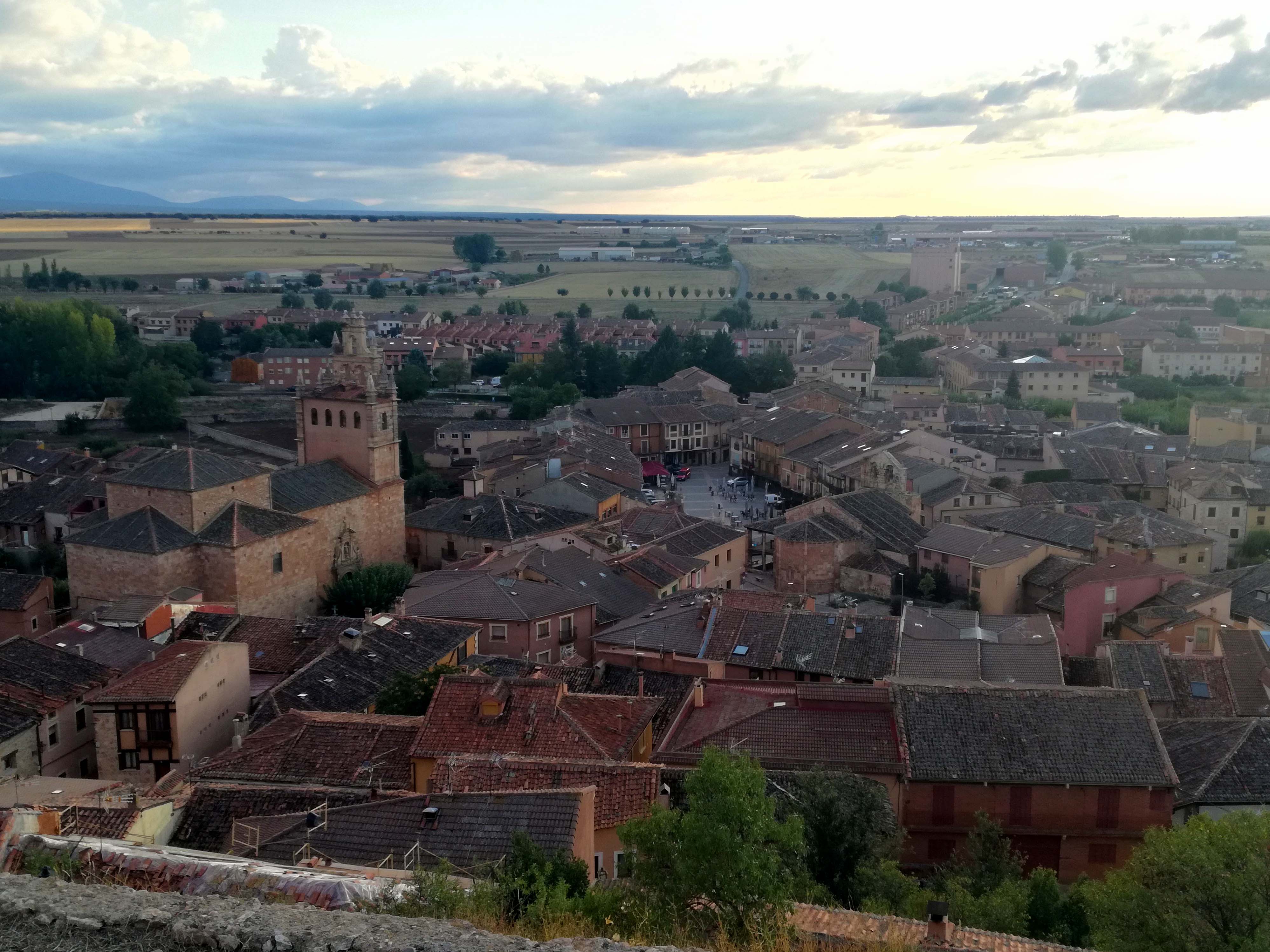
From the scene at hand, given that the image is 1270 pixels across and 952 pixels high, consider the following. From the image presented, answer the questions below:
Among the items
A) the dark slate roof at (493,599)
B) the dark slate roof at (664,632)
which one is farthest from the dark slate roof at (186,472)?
the dark slate roof at (664,632)

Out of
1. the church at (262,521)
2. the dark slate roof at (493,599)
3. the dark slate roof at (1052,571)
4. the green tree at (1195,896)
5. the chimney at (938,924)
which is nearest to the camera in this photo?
the chimney at (938,924)

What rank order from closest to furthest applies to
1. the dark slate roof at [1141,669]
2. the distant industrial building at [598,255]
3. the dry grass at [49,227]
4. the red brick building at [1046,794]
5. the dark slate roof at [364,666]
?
the red brick building at [1046,794] → the dark slate roof at [364,666] → the dark slate roof at [1141,669] → the distant industrial building at [598,255] → the dry grass at [49,227]

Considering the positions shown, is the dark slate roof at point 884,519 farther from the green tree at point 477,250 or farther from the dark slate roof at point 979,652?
the green tree at point 477,250

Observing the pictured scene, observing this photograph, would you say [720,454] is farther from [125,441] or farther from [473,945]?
[473,945]

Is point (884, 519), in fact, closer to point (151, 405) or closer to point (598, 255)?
point (151, 405)

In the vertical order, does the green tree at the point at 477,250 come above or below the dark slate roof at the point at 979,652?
above

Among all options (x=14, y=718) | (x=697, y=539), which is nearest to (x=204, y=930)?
(x=14, y=718)

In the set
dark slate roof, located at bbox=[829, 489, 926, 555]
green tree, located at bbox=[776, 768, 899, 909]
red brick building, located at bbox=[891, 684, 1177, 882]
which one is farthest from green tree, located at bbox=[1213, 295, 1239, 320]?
green tree, located at bbox=[776, 768, 899, 909]

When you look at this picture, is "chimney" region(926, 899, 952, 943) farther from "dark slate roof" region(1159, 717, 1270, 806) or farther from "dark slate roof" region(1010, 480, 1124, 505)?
"dark slate roof" region(1010, 480, 1124, 505)
